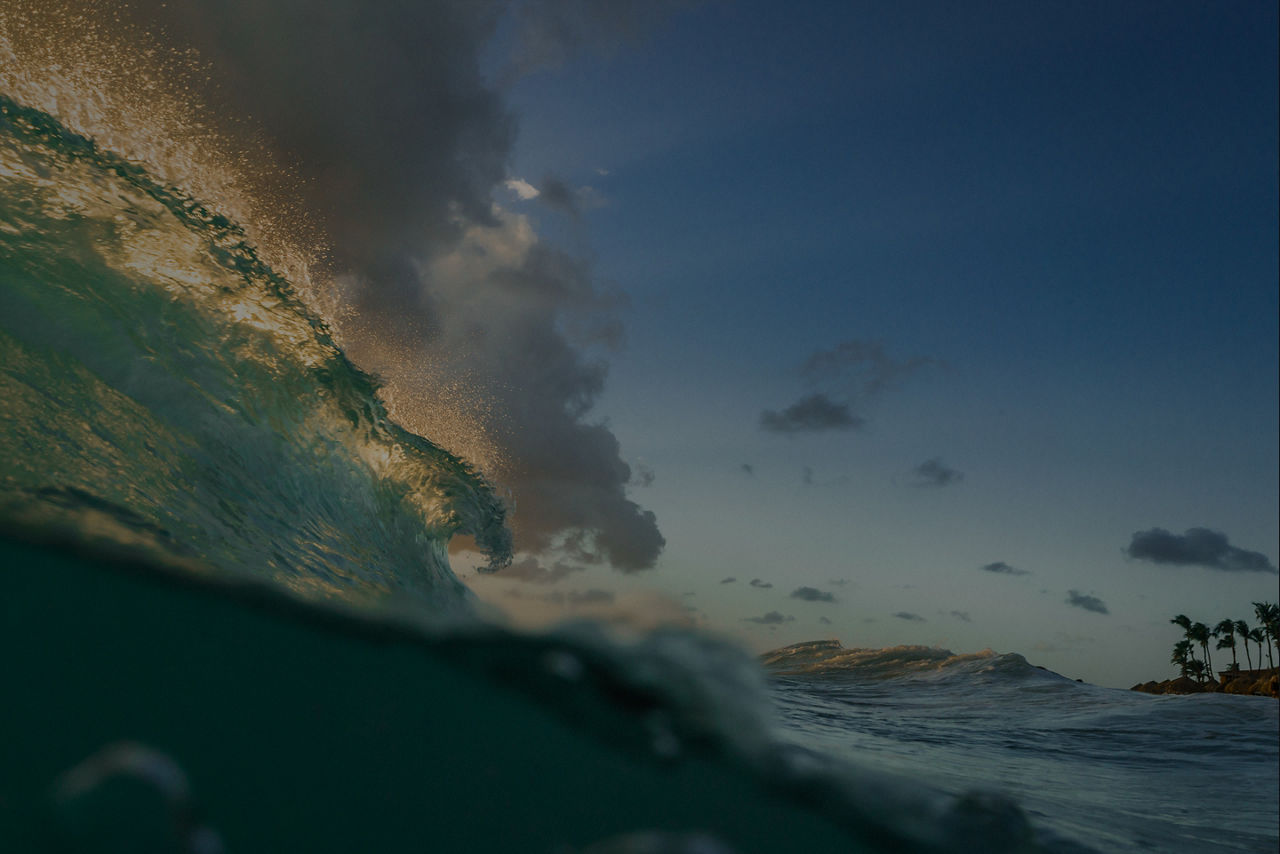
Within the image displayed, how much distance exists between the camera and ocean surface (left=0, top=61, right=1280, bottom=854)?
435 centimetres

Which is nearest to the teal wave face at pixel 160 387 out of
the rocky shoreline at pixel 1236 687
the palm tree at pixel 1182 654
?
the rocky shoreline at pixel 1236 687

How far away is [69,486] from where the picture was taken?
5.01 m

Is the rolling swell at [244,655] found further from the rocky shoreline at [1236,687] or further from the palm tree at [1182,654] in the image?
the palm tree at [1182,654]

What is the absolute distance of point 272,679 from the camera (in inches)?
199

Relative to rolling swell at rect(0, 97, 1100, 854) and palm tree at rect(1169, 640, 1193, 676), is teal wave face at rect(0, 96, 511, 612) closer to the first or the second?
rolling swell at rect(0, 97, 1100, 854)

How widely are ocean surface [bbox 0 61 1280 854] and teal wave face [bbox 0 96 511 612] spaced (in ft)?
0.08

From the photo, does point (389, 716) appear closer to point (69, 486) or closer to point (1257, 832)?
point (69, 486)

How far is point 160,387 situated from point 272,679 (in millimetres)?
2914

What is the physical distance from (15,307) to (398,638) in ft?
13.4

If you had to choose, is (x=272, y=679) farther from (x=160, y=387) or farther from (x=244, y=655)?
(x=160, y=387)

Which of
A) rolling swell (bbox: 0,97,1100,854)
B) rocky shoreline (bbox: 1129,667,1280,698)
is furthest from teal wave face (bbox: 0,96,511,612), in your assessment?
rocky shoreline (bbox: 1129,667,1280,698)

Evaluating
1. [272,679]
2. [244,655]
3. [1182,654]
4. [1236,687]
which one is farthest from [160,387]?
[1182,654]

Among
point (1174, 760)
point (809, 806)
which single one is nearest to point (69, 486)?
point (809, 806)

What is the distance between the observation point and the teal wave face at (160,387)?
5.19 metres
